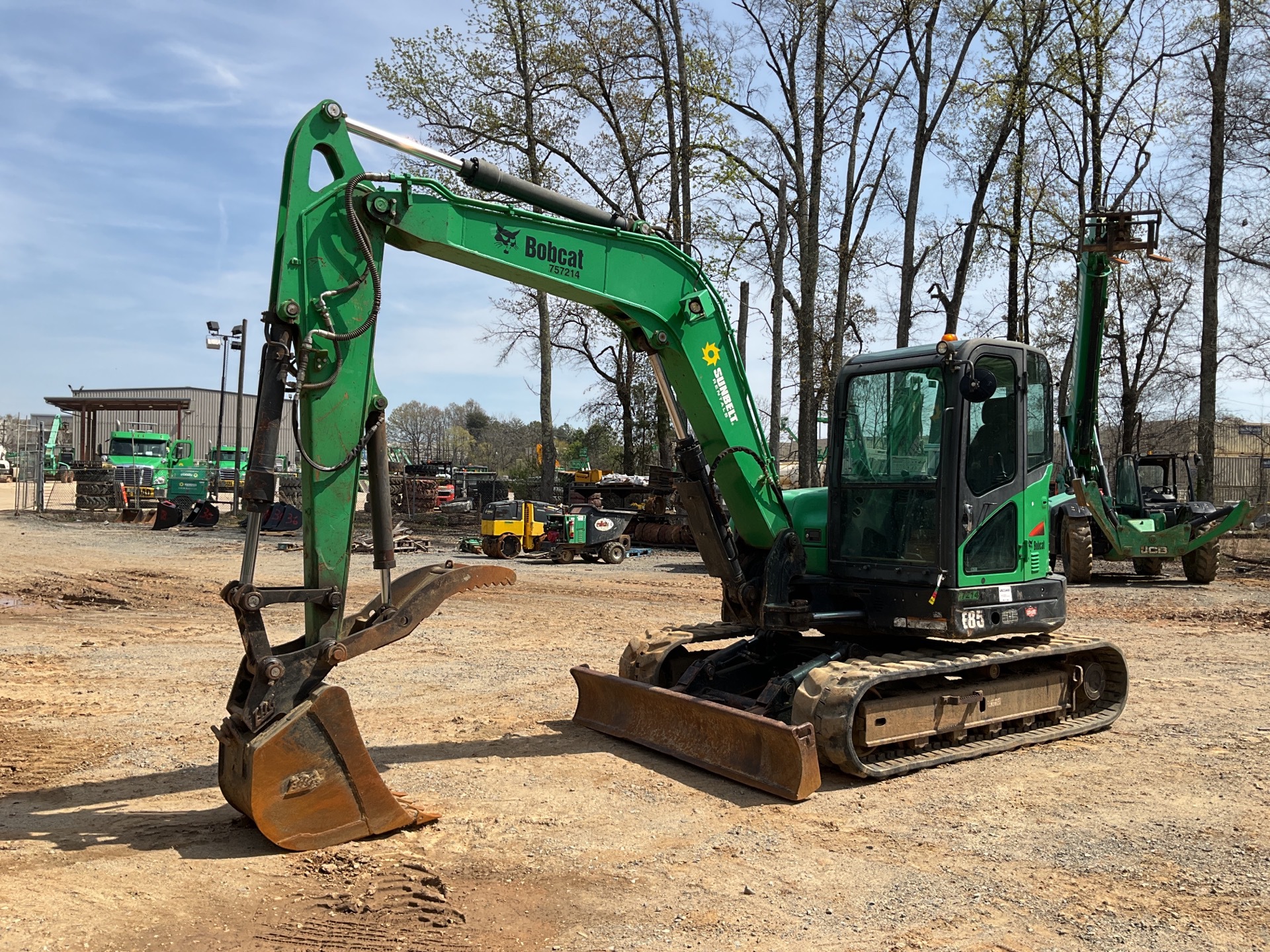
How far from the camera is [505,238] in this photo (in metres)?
6.32

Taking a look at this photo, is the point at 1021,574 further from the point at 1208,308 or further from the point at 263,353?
the point at 1208,308

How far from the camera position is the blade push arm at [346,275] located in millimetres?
5484

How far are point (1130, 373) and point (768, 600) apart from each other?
33332 mm

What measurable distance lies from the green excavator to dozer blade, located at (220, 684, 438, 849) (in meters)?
14.2

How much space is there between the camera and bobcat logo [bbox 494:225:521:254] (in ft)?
20.7

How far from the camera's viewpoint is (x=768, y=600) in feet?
24.5

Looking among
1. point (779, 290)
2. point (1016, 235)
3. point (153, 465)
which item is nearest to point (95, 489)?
point (153, 465)

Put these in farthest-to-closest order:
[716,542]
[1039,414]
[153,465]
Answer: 1. [153,465]
2. [1039,414]
3. [716,542]

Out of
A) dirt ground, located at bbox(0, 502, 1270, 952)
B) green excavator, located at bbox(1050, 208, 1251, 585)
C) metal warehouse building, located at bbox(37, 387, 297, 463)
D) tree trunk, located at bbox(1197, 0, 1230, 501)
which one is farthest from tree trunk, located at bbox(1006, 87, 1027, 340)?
metal warehouse building, located at bbox(37, 387, 297, 463)

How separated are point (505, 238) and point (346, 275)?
105 cm

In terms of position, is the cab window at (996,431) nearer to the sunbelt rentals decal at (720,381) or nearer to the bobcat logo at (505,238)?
the sunbelt rentals decal at (720,381)

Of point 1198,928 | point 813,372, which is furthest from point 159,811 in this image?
point 813,372

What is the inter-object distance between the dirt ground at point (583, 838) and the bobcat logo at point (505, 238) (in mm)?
3251

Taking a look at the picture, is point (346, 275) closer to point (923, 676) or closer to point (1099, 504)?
point (923, 676)
